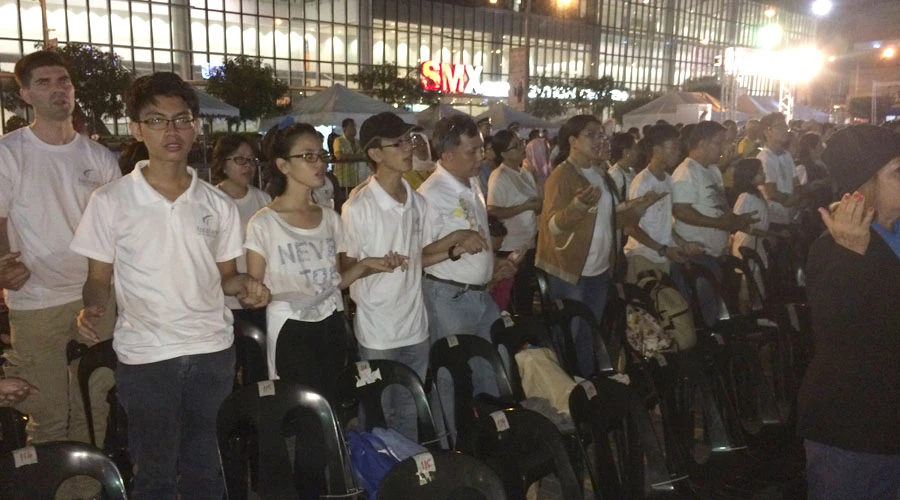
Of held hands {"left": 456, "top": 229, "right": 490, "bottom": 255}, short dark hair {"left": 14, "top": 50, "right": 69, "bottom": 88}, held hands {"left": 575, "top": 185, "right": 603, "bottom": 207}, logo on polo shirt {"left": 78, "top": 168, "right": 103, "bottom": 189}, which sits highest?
short dark hair {"left": 14, "top": 50, "right": 69, "bottom": 88}

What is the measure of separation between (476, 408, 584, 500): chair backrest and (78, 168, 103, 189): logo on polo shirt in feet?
7.27

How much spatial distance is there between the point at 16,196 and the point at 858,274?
3473mm

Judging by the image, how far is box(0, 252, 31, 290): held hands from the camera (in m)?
2.74

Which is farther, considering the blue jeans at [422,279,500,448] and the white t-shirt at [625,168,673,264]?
the white t-shirt at [625,168,673,264]

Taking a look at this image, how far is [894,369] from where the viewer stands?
219 cm

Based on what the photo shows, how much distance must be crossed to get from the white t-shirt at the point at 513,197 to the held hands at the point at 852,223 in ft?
11.1

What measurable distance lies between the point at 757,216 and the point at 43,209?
17.6 feet

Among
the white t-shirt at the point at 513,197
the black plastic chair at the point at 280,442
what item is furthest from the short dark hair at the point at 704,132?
the black plastic chair at the point at 280,442

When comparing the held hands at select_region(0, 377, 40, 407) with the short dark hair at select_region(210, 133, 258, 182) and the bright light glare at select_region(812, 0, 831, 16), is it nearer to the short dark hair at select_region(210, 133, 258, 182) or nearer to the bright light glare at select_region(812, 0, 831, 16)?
the short dark hair at select_region(210, 133, 258, 182)

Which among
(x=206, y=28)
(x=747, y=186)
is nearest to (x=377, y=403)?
(x=747, y=186)

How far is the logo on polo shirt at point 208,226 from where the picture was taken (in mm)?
2570

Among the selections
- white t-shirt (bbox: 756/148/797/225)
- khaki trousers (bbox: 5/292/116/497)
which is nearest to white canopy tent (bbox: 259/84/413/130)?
white t-shirt (bbox: 756/148/797/225)

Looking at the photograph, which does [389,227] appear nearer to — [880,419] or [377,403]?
[377,403]

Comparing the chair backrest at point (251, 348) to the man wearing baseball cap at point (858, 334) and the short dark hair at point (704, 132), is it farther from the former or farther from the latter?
the short dark hair at point (704, 132)
